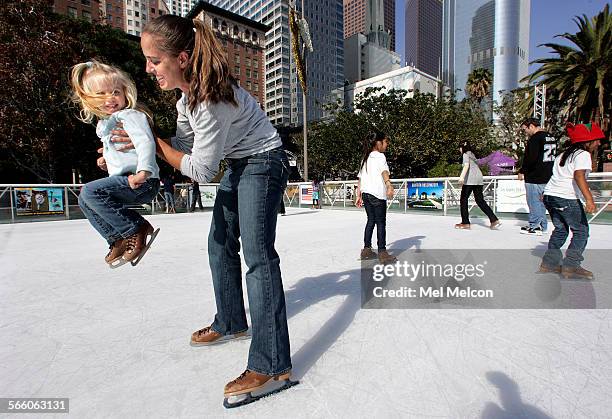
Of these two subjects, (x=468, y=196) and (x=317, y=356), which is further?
(x=468, y=196)

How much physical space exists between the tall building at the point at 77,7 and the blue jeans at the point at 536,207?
5802 cm

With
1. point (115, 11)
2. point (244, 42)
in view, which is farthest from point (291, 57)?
point (115, 11)

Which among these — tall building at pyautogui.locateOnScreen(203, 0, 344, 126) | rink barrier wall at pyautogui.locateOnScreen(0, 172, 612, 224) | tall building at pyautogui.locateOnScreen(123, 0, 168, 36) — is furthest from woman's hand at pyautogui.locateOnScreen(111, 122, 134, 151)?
tall building at pyautogui.locateOnScreen(123, 0, 168, 36)

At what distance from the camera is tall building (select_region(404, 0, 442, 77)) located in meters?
182

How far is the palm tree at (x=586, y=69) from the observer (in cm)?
1708

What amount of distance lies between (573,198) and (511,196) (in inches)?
247

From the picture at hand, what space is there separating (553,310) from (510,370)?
1.06m

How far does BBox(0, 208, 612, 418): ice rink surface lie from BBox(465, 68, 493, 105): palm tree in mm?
36524

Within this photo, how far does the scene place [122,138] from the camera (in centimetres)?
156

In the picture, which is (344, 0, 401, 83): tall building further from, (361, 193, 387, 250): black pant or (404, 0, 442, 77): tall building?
(361, 193, 387, 250): black pant

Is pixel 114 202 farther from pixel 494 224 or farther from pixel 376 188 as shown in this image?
pixel 494 224

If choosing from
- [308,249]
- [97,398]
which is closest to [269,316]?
[97,398]

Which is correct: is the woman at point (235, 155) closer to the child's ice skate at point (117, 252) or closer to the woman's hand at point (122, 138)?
the woman's hand at point (122, 138)

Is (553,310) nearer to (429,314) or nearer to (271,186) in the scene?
(429,314)
